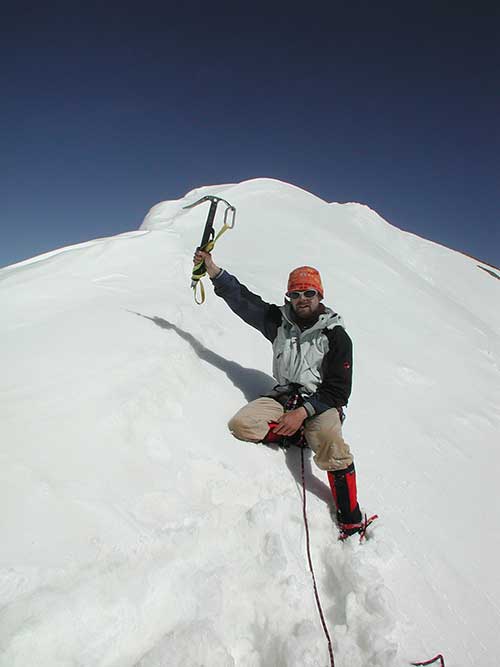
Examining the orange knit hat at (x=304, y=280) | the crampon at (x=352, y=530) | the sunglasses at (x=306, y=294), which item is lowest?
the crampon at (x=352, y=530)

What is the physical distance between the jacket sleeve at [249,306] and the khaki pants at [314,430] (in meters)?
0.71

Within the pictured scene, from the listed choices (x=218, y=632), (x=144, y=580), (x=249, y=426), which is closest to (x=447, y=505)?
(x=249, y=426)

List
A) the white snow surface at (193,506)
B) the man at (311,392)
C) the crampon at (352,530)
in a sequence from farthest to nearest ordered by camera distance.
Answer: the man at (311,392) → the crampon at (352,530) → the white snow surface at (193,506)

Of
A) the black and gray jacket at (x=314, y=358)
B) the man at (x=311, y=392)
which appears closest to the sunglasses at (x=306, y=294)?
the man at (x=311, y=392)

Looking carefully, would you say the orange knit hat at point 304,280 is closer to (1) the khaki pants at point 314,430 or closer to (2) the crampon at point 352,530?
(1) the khaki pants at point 314,430

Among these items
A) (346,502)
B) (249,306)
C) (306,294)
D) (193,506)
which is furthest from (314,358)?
(193,506)

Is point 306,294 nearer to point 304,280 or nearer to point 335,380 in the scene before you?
point 304,280

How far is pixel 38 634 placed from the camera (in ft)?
4.51

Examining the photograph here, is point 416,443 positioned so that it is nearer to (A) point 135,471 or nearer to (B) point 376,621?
(B) point 376,621

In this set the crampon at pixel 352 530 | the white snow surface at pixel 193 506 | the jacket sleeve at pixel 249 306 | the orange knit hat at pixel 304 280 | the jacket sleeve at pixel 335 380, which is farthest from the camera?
the jacket sleeve at pixel 249 306

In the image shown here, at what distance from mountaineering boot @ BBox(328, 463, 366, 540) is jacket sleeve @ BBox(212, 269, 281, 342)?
129cm

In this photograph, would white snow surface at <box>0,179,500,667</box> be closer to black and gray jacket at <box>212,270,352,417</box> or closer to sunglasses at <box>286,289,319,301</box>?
black and gray jacket at <box>212,270,352,417</box>

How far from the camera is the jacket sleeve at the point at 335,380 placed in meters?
2.74

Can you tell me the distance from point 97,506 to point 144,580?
1.28 ft
